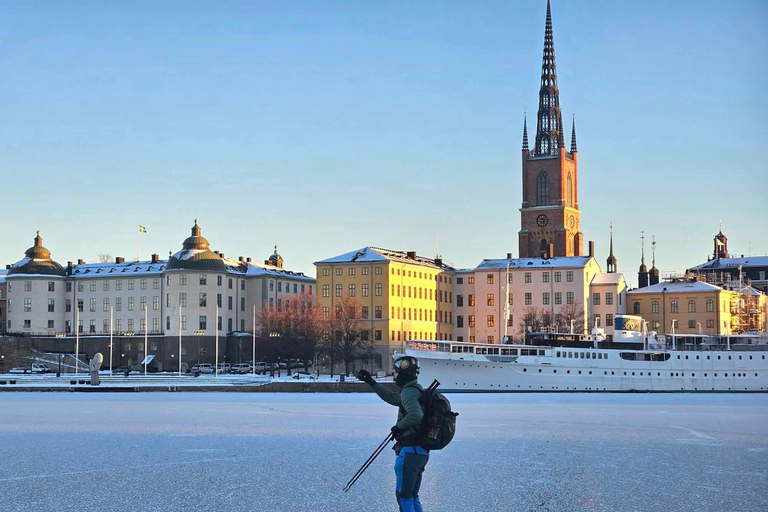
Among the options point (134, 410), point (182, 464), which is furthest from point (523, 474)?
point (134, 410)

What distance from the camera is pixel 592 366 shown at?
87125 millimetres

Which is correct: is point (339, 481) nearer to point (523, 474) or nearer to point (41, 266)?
point (523, 474)

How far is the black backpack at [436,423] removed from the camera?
15102 mm

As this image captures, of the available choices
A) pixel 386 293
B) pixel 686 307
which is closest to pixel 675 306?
pixel 686 307

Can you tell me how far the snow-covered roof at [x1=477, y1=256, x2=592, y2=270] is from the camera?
5448 inches

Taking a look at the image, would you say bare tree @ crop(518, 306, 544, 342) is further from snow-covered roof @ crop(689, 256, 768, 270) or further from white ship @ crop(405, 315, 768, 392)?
snow-covered roof @ crop(689, 256, 768, 270)

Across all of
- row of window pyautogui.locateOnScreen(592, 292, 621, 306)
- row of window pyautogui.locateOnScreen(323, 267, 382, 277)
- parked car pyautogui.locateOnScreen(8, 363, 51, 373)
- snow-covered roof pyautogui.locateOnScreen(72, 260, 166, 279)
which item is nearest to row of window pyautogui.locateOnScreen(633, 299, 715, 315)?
row of window pyautogui.locateOnScreen(592, 292, 621, 306)

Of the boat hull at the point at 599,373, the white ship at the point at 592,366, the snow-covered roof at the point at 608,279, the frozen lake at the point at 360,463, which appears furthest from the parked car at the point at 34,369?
the frozen lake at the point at 360,463

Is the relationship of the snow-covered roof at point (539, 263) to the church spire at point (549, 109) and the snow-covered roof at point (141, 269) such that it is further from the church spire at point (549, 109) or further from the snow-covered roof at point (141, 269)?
the church spire at point (549, 109)

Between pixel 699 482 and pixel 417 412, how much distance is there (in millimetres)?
10162

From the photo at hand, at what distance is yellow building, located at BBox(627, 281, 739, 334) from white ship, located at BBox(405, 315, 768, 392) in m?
47.1

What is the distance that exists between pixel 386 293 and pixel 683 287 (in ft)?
132

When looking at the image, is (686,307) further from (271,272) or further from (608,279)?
(271,272)

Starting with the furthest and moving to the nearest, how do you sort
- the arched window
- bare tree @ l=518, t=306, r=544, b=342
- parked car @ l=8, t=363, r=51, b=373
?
the arched window
bare tree @ l=518, t=306, r=544, b=342
parked car @ l=8, t=363, r=51, b=373
